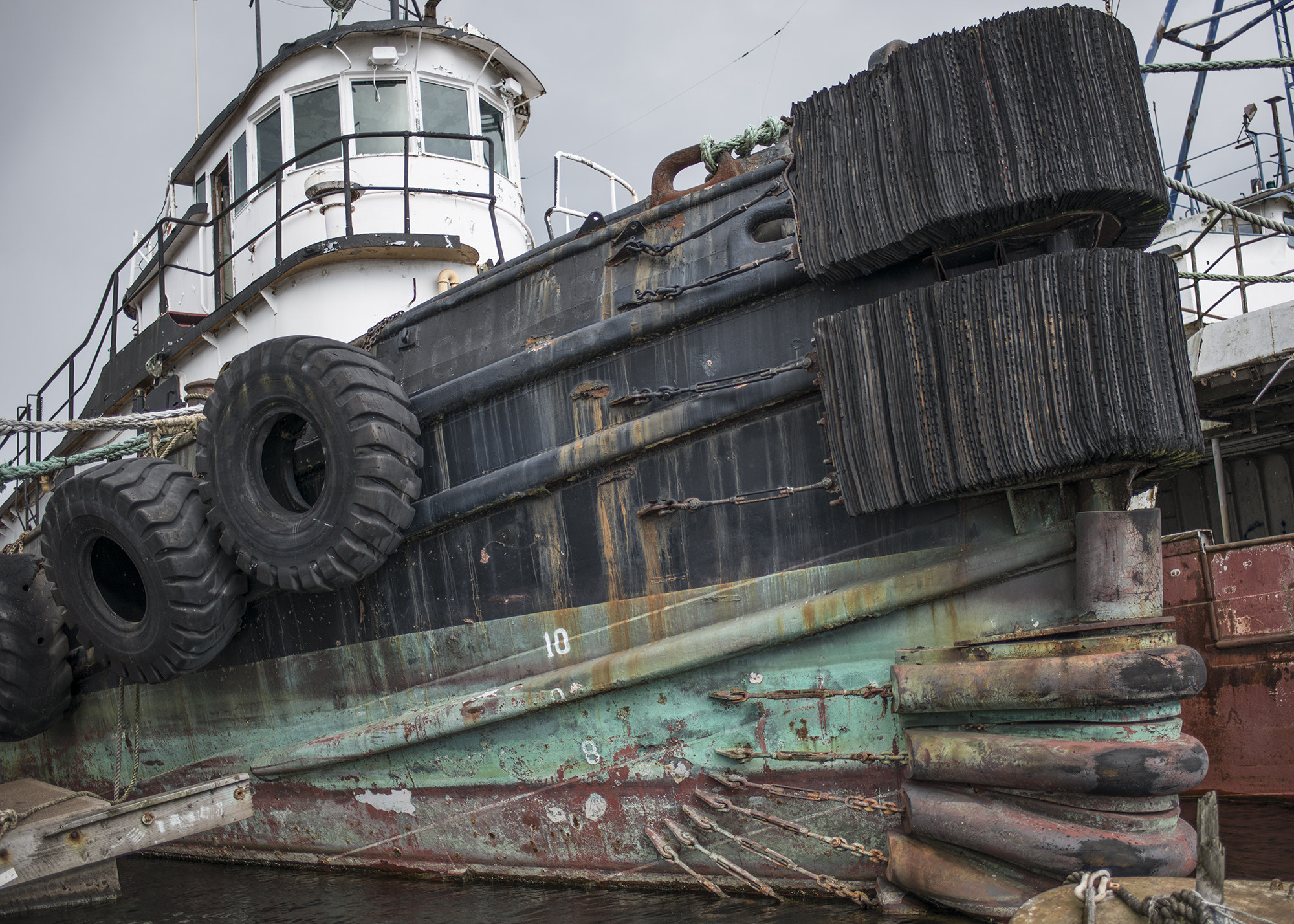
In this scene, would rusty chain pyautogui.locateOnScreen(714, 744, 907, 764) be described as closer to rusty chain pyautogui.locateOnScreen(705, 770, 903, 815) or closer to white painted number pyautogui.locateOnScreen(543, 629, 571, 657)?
rusty chain pyautogui.locateOnScreen(705, 770, 903, 815)

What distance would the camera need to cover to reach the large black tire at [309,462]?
4.46 metres

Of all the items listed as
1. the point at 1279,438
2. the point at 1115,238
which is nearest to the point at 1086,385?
the point at 1115,238

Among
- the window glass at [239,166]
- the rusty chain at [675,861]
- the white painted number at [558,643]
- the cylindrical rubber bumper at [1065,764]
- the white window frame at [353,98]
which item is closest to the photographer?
the cylindrical rubber bumper at [1065,764]

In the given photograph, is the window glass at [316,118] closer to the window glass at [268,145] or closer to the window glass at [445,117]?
the window glass at [268,145]

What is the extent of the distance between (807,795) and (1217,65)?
351cm

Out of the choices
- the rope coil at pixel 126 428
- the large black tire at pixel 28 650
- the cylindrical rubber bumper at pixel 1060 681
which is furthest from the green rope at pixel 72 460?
the cylindrical rubber bumper at pixel 1060 681

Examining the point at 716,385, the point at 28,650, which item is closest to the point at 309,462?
the point at 716,385

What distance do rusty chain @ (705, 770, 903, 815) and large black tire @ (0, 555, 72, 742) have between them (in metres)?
4.48

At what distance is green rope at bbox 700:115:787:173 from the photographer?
4367 mm

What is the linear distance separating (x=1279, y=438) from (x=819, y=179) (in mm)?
8208

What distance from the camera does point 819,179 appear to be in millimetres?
3854

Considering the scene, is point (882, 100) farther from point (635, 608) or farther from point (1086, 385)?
point (635, 608)

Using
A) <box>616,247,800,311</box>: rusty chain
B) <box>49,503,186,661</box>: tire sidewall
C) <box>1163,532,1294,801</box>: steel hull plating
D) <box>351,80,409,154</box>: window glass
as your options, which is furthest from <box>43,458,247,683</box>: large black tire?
<box>1163,532,1294,801</box>: steel hull plating

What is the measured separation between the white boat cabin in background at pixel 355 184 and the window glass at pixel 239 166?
0.06 ft
